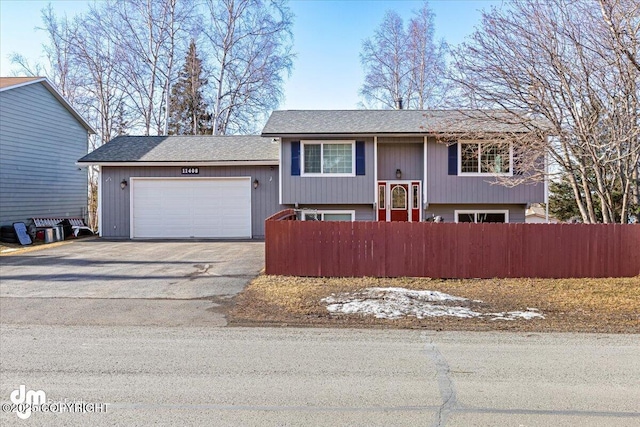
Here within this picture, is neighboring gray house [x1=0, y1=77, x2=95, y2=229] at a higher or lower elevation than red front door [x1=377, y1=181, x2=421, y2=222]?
higher

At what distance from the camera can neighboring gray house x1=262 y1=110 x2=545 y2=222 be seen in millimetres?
15320

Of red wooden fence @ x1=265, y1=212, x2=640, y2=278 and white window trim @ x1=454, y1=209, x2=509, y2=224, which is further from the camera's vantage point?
white window trim @ x1=454, y1=209, x2=509, y2=224

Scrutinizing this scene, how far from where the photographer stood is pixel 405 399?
389cm

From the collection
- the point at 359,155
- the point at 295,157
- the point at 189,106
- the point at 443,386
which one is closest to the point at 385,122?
the point at 359,155

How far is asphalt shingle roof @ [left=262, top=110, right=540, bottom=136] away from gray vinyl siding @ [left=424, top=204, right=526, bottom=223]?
114 inches

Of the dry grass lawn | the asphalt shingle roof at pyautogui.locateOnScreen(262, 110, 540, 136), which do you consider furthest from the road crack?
the asphalt shingle roof at pyautogui.locateOnScreen(262, 110, 540, 136)

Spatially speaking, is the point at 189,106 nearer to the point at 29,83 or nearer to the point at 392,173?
the point at 29,83

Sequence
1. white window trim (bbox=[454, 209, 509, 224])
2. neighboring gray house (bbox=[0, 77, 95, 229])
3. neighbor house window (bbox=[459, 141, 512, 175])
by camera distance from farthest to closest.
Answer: neighboring gray house (bbox=[0, 77, 95, 229]) < white window trim (bbox=[454, 209, 509, 224]) < neighbor house window (bbox=[459, 141, 512, 175])

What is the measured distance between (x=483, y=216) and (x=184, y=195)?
1145 cm

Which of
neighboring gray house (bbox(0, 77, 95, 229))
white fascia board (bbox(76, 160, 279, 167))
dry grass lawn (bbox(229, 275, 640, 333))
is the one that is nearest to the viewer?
dry grass lawn (bbox(229, 275, 640, 333))

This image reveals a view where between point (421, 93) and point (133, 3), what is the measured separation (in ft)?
A: 59.8

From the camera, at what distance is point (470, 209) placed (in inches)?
630

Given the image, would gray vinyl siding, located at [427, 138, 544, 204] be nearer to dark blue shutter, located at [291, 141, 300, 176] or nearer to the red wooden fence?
dark blue shutter, located at [291, 141, 300, 176]

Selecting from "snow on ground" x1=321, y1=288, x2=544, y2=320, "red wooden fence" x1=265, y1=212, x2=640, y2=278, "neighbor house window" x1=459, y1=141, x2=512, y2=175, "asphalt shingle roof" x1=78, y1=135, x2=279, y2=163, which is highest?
"asphalt shingle roof" x1=78, y1=135, x2=279, y2=163
